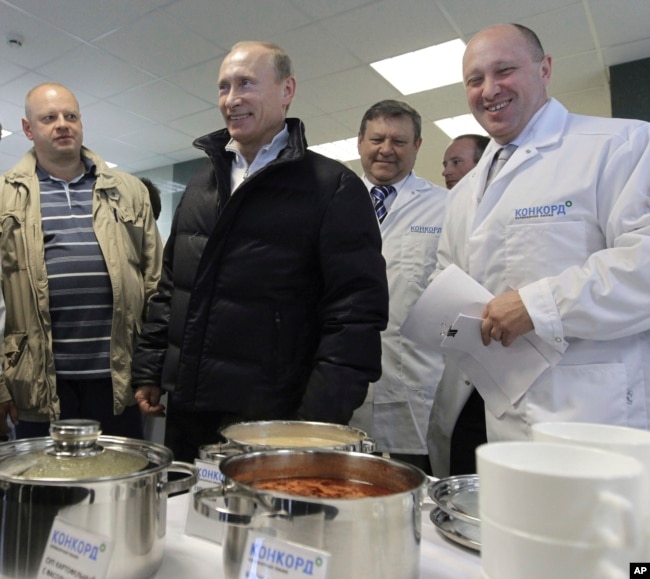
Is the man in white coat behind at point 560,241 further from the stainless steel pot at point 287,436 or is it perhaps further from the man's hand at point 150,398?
the man's hand at point 150,398

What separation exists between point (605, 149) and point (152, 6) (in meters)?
2.91

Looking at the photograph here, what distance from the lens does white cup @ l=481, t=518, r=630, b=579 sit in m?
0.37

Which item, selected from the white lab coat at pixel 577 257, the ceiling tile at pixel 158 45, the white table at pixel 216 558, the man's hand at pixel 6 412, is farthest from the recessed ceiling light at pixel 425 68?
the white table at pixel 216 558

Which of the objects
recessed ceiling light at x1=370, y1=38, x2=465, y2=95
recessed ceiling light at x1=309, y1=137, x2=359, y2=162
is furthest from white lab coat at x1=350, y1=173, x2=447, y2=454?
recessed ceiling light at x1=309, y1=137, x2=359, y2=162

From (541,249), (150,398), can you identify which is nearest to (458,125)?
(541,249)

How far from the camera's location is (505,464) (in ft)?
1.28

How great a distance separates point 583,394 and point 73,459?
102 centimetres

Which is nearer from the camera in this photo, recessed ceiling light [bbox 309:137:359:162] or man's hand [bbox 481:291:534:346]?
man's hand [bbox 481:291:534:346]

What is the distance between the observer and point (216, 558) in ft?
2.15

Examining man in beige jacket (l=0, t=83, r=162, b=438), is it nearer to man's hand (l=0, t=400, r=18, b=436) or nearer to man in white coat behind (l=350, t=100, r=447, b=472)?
man's hand (l=0, t=400, r=18, b=436)

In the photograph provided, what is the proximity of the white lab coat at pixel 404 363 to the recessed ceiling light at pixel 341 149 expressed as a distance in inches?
137

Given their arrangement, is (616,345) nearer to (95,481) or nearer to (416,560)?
(416,560)

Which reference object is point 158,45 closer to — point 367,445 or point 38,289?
point 38,289

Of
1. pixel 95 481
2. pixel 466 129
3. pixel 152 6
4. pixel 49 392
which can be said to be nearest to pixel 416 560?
pixel 95 481
